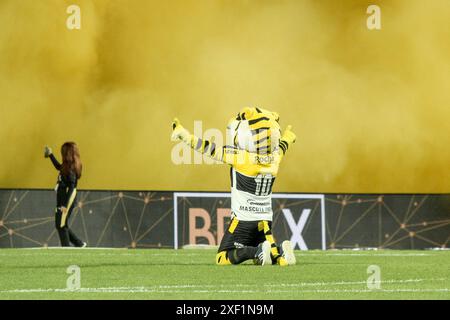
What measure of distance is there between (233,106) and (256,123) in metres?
9.19

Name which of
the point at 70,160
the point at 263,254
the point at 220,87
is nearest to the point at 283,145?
the point at 263,254

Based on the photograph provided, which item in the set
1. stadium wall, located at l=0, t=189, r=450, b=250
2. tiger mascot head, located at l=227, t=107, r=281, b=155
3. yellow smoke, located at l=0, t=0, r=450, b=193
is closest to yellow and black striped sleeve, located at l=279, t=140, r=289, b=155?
tiger mascot head, located at l=227, t=107, r=281, b=155

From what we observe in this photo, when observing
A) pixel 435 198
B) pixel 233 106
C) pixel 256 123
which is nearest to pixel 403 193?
pixel 435 198

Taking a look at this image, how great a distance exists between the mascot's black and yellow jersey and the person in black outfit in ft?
22.6

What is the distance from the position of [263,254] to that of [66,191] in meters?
7.60

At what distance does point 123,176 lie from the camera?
79.0ft

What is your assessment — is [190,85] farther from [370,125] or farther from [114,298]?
[114,298]

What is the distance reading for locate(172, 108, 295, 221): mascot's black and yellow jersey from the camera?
48.6ft

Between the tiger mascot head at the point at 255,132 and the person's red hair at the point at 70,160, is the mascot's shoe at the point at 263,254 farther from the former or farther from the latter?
the person's red hair at the point at 70,160

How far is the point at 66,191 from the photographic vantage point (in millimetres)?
21500

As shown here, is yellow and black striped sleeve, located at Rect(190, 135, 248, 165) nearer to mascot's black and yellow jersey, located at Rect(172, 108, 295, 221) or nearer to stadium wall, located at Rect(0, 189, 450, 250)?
mascot's black and yellow jersey, located at Rect(172, 108, 295, 221)

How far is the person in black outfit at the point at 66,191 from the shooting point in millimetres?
21344

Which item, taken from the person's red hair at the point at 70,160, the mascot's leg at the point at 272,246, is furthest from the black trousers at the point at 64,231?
the mascot's leg at the point at 272,246

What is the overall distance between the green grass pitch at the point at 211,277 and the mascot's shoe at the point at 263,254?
0.65 ft
